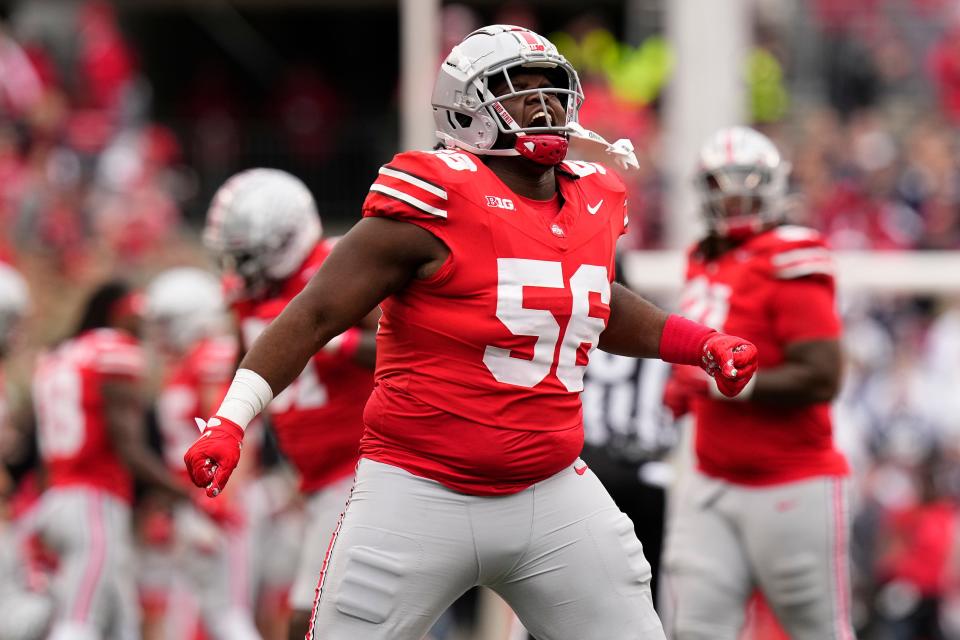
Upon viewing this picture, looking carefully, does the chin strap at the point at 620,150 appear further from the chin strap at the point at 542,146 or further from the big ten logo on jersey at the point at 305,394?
the big ten logo on jersey at the point at 305,394

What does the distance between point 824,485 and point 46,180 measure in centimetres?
1025

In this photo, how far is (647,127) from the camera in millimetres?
14633

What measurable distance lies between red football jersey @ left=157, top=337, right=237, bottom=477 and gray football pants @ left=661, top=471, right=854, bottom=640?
11.8 ft

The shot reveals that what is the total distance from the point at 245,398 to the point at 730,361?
1248 mm

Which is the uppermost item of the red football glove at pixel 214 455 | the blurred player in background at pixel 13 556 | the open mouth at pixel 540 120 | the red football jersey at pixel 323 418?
the open mouth at pixel 540 120

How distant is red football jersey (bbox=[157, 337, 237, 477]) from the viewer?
8.82 meters

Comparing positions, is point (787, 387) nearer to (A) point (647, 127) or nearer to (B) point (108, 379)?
(B) point (108, 379)

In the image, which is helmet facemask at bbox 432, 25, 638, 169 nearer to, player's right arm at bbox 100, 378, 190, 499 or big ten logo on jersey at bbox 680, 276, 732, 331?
big ten logo on jersey at bbox 680, 276, 732, 331

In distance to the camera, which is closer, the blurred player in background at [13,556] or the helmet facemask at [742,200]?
the helmet facemask at [742,200]

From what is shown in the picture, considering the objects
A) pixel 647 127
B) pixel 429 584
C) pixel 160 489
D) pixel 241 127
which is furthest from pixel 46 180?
pixel 429 584

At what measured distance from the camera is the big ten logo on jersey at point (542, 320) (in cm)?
406

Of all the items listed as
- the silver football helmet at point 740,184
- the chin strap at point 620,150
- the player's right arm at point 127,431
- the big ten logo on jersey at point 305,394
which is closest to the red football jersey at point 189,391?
the player's right arm at point 127,431

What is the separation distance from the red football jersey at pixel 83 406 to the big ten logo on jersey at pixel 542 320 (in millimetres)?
4059

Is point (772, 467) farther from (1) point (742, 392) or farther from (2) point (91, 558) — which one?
(2) point (91, 558)
